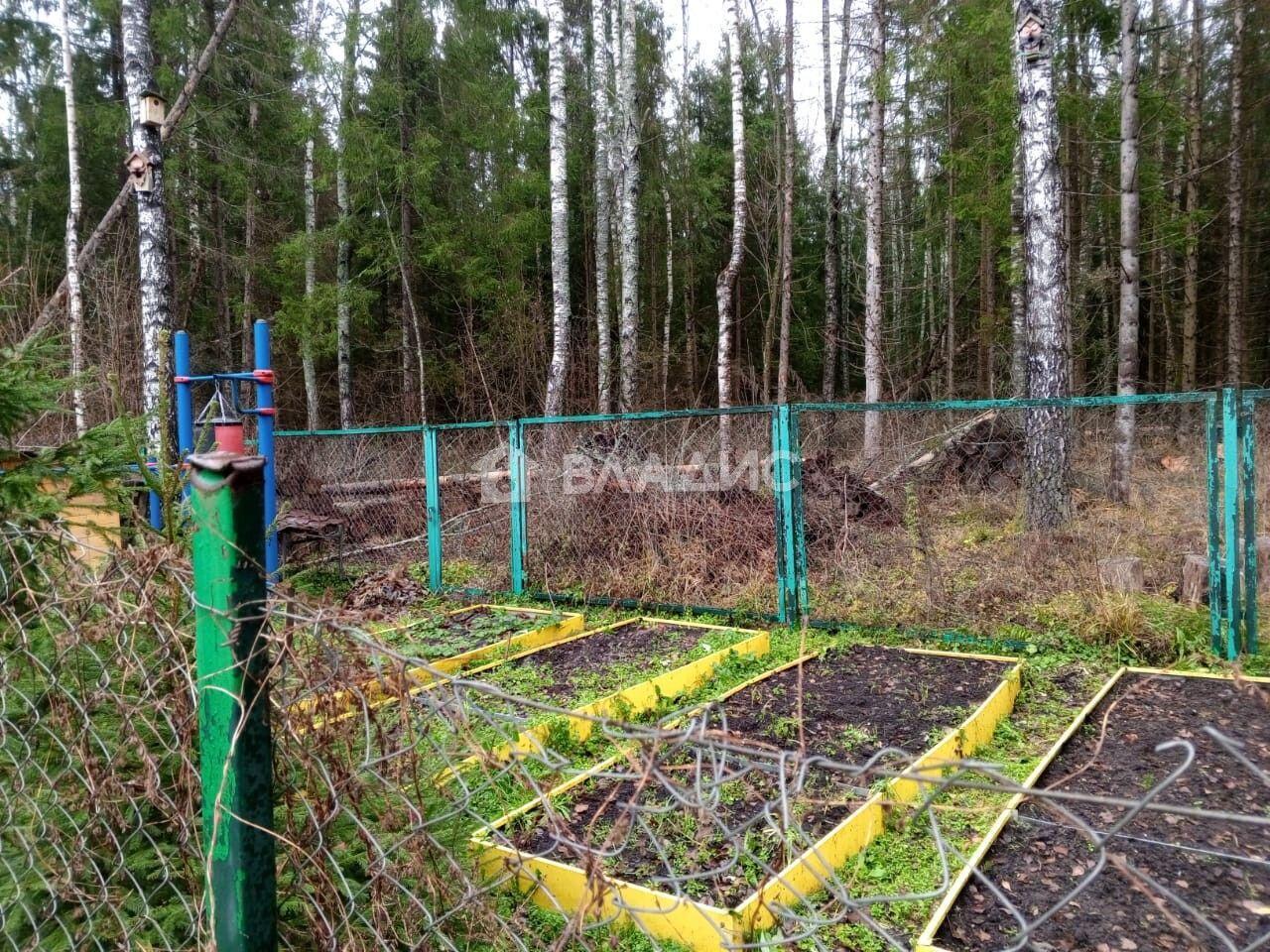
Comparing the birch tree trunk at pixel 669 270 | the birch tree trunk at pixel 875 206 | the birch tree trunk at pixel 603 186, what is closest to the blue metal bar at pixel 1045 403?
the birch tree trunk at pixel 603 186

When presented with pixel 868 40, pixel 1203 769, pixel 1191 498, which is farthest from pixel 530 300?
pixel 1203 769

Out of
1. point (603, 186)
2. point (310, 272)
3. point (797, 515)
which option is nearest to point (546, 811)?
point (797, 515)

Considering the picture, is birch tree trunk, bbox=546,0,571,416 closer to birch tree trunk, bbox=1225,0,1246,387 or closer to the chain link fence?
the chain link fence

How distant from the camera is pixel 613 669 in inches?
204

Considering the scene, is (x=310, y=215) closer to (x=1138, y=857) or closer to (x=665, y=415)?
(x=665, y=415)

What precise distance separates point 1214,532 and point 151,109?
33.7ft

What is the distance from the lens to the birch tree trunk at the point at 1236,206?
15252 millimetres

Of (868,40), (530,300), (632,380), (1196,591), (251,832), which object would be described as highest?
(868,40)

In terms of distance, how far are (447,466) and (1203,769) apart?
21.2 ft

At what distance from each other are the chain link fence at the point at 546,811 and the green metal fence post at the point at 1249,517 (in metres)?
0.93

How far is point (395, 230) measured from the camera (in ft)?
58.6

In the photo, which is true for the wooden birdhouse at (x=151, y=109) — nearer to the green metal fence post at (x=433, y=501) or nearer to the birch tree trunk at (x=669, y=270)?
the green metal fence post at (x=433, y=501)

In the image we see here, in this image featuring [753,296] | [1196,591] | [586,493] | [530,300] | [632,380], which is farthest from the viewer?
[753,296]

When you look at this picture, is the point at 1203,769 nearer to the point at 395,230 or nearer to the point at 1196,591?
the point at 1196,591
